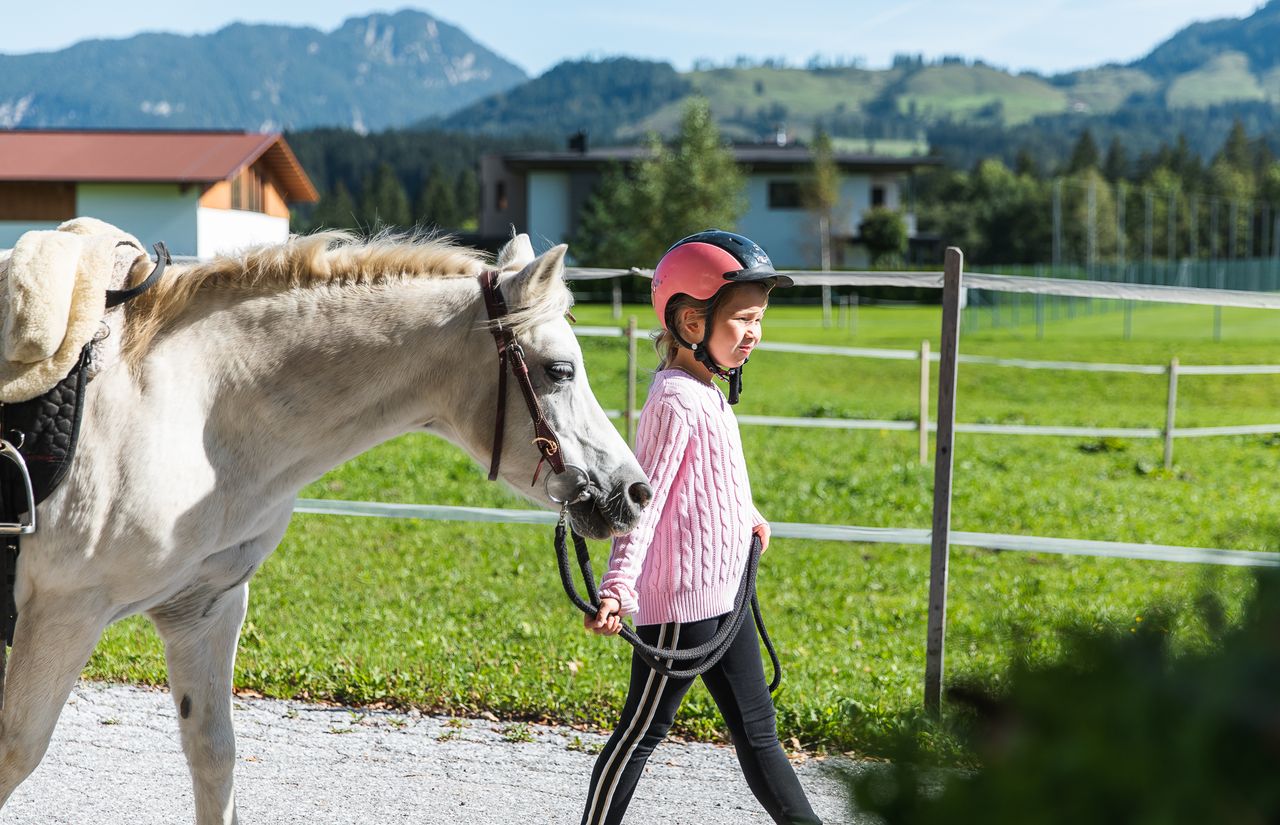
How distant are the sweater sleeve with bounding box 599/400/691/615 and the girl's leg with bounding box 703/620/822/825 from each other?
0.34 meters

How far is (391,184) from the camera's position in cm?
9731

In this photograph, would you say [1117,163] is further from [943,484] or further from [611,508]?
[611,508]

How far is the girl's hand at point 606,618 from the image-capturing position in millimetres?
2619

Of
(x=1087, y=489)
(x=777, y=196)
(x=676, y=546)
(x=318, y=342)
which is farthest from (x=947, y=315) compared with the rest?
(x=777, y=196)

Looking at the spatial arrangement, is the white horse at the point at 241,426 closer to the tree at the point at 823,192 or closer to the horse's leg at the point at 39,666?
the horse's leg at the point at 39,666

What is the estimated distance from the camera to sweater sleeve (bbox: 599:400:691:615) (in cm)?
267

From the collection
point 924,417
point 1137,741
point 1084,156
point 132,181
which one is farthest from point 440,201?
point 1137,741

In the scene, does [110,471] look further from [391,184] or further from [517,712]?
[391,184]

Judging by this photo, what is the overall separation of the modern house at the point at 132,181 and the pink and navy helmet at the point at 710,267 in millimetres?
28457

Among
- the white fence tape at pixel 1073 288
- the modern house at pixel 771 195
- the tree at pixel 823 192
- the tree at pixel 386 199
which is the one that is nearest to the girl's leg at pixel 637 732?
the white fence tape at pixel 1073 288

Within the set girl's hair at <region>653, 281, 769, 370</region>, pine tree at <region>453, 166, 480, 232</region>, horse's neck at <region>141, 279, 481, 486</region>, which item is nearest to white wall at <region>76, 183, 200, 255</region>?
horse's neck at <region>141, 279, 481, 486</region>

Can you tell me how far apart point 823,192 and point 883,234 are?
364 centimetres

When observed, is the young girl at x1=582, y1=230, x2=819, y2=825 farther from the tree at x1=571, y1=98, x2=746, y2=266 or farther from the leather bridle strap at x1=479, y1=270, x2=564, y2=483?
the tree at x1=571, y1=98, x2=746, y2=266

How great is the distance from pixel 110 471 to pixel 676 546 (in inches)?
51.0
